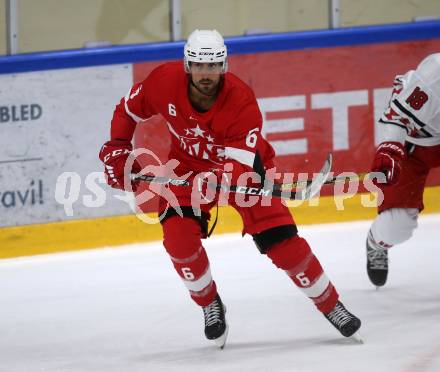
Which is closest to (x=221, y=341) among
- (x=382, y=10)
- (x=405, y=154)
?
(x=405, y=154)

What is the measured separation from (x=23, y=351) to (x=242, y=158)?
1.07 meters

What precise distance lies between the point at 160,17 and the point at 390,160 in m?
2.07

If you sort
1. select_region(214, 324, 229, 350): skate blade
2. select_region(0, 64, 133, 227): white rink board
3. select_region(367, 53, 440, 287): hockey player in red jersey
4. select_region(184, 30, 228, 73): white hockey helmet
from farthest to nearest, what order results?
select_region(0, 64, 133, 227): white rink board → select_region(367, 53, 440, 287): hockey player in red jersey → select_region(214, 324, 229, 350): skate blade → select_region(184, 30, 228, 73): white hockey helmet

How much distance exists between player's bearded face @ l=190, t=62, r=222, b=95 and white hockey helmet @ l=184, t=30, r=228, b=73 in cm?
2

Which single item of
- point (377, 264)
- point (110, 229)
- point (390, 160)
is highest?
point (390, 160)

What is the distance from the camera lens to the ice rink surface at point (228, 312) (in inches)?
151

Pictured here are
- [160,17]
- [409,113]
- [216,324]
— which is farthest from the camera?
[160,17]

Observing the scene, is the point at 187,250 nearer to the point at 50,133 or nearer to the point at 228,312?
the point at 228,312

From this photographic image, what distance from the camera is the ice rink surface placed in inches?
151

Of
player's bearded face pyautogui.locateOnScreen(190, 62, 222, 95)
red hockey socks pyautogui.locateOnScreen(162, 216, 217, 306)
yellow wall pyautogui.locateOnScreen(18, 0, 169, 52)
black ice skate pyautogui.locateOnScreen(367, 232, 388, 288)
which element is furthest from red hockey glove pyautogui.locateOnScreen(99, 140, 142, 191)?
yellow wall pyautogui.locateOnScreen(18, 0, 169, 52)

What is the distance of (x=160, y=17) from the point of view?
5797mm

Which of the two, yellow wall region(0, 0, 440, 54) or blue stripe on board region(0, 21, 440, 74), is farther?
yellow wall region(0, 0, 440, 54)

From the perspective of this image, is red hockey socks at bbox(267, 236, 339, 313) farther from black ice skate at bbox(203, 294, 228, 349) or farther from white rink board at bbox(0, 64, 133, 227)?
white rink board at bbox(0, 64, 133, 227)

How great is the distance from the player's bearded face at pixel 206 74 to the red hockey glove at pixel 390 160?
70cm
